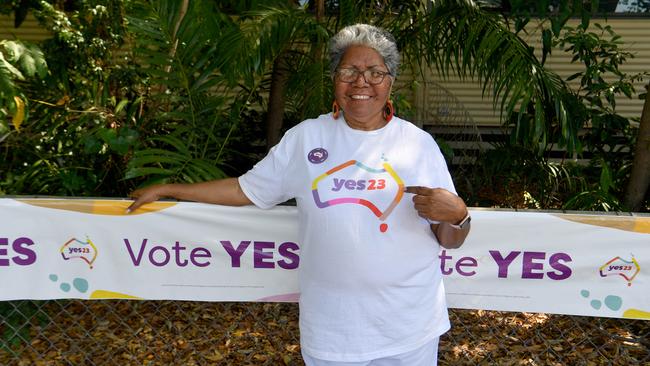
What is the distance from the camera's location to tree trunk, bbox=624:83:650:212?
4.18 m

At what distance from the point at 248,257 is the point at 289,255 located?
16 centimetres

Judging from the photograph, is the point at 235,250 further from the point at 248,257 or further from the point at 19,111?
the point at 19,111

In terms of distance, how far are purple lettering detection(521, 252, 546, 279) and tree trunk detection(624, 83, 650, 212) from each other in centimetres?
247

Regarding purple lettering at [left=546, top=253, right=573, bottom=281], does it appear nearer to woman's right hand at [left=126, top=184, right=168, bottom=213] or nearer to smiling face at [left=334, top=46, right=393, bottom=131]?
smiling face at [left=334, top=46, right=393, bottom=131]

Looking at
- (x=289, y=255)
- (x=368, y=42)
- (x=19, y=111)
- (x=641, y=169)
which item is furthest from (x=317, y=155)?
(x=641, y=169)

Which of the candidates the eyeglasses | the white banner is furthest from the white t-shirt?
the white banner

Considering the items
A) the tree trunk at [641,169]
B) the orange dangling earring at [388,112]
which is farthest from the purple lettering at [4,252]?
the tree trunk at [641,169]

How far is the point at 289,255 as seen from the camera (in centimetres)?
228

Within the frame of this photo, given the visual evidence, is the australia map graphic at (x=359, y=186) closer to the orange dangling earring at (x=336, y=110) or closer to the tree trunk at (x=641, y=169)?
the orange dangling earring at (x=336, y=110)

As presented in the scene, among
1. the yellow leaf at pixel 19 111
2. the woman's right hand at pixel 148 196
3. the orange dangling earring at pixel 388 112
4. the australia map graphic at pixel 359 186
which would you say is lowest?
the woman's right hand at pixel 148 196

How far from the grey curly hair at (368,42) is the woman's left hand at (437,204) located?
43cm

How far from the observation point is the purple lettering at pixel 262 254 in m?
2.27

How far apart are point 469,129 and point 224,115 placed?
98.1 inches

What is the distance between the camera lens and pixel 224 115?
4.32 metres
